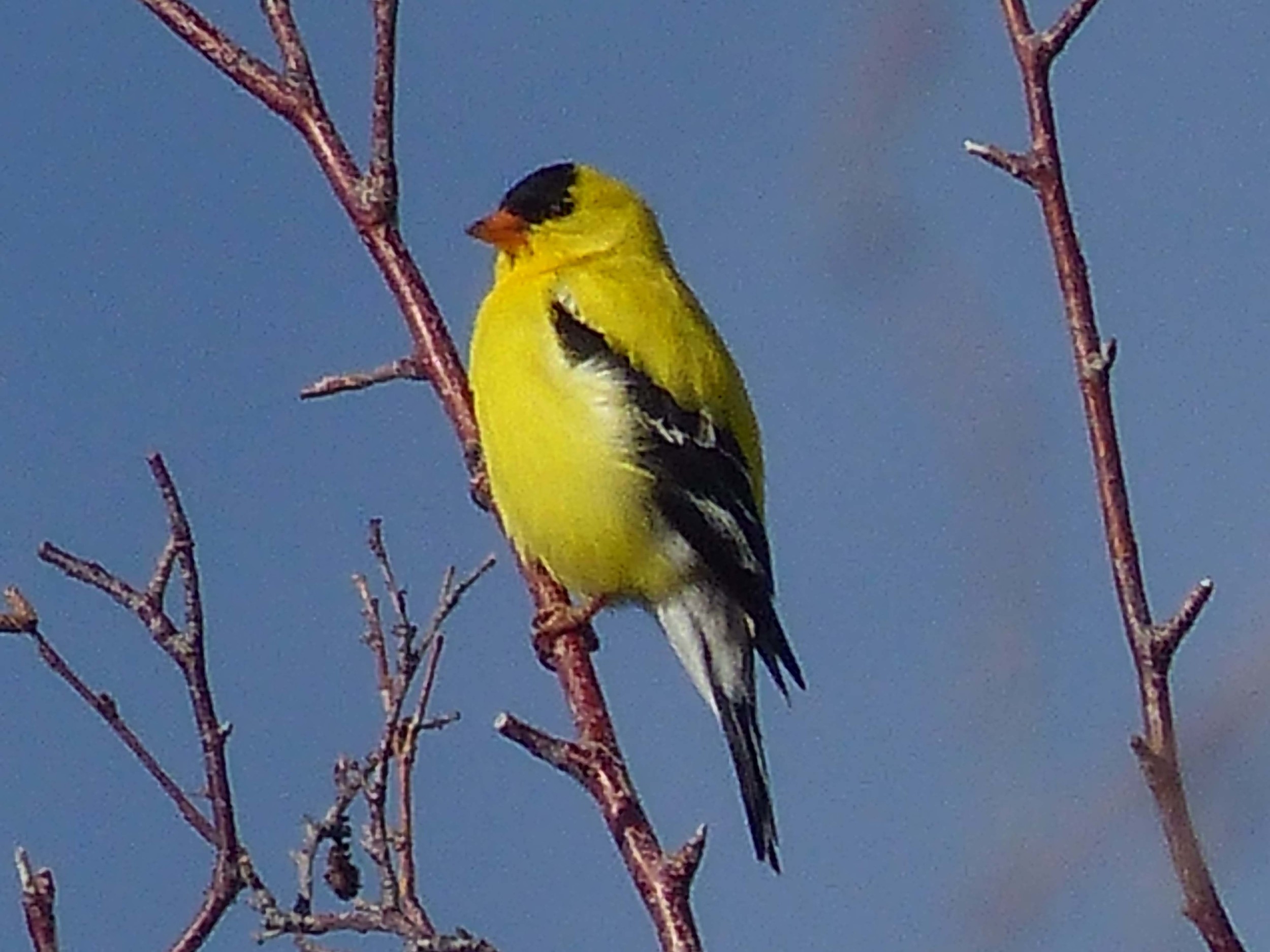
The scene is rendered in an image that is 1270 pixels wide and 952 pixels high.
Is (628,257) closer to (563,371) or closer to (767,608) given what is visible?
(563,371)

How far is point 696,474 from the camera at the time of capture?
4602mm

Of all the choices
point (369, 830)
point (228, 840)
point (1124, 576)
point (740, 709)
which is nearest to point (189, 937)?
point (228, 840)

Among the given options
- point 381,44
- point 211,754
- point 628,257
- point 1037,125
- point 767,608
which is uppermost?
point 628,257

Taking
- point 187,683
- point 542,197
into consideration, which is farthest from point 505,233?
point 187,683

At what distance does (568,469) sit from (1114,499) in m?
3.25

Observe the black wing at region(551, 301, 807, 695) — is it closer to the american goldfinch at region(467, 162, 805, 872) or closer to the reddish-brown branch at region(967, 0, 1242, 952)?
the american goldfinch at region(467, 162, 805, 872)

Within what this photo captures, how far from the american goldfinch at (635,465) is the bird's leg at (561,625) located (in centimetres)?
17

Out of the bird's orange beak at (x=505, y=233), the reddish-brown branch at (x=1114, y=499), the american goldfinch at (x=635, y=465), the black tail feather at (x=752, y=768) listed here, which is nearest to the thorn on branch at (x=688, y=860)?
the reddish-brown branch at (x=1114, y=499)

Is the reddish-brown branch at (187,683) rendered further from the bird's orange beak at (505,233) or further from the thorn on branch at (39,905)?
the bird's orange beak at (505,233)

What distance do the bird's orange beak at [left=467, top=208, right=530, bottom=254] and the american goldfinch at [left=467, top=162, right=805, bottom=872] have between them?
39 centimetres

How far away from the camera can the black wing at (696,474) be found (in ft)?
14.9

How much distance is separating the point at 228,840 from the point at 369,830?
1.30 ft

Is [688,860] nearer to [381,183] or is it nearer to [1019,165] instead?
[1019,165]

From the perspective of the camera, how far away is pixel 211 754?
2109 mm
